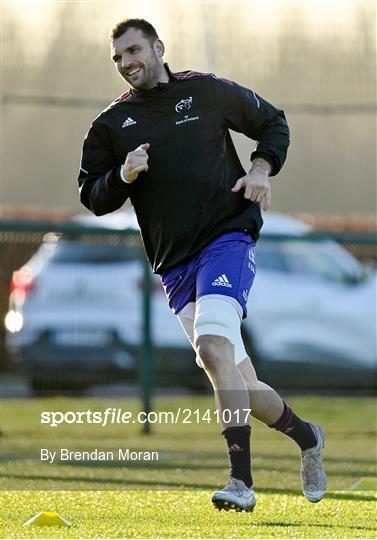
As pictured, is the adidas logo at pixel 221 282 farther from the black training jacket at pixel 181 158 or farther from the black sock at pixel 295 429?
the black sock at pixel 295 429

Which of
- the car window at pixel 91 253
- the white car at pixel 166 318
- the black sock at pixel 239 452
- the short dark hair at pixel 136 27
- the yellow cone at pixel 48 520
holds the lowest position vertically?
the white car at pixel 166 318

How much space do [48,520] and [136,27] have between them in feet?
7.47

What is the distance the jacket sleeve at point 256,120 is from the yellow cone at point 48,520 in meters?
1.90

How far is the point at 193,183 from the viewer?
6.16 meters

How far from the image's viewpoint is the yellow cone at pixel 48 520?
5539 mm

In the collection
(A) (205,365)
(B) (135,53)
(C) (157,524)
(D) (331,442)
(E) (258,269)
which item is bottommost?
(D) (331,442)

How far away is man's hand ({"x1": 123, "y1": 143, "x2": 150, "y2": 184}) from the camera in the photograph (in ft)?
19.4

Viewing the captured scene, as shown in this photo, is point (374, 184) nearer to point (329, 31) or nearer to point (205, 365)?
point (329, 31)

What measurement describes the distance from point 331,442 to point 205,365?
523 cm

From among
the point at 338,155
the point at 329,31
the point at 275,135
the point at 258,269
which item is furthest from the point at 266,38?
the point at 275,135

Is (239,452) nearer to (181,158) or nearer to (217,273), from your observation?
(217,273)

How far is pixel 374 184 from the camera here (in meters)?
19.8

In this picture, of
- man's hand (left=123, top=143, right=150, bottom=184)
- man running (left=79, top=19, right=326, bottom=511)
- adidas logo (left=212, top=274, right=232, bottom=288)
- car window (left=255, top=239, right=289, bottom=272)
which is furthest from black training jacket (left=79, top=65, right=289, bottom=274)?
car window (left=255, top=239, right=289, bottom=272)

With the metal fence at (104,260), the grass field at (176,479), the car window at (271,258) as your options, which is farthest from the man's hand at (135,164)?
the car window at (271,258)
